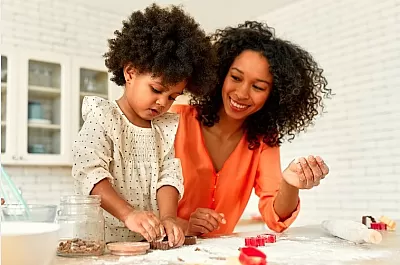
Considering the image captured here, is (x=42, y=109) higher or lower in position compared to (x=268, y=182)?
higher

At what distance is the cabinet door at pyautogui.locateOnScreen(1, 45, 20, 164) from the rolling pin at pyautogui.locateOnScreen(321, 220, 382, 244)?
7.18 feet

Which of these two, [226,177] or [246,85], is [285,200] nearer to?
[226,177]

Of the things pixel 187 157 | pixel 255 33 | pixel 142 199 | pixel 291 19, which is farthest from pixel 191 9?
pixel 142 199

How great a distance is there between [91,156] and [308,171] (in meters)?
0.53

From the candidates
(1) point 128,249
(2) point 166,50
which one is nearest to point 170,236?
(1) point 128,249

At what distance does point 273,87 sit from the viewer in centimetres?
159

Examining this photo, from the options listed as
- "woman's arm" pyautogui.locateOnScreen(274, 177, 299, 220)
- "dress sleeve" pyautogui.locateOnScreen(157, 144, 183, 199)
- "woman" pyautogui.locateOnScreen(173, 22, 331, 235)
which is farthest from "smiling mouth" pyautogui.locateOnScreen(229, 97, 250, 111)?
"dress sleeve" pyautogui.locateOnScreen(157, 144, 183, 199)

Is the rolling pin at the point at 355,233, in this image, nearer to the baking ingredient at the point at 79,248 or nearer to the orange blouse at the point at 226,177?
the orange blouse at the point at 226,177

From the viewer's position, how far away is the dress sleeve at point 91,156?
0.99 m

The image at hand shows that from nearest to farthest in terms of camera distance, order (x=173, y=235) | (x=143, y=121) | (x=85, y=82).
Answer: (x=173, y=235) < (x=143, y=121) < (x=85, y=82)

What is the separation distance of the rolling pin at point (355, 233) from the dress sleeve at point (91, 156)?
516mm

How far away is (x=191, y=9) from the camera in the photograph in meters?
3.46

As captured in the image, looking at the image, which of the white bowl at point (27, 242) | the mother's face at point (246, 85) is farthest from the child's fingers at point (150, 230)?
the mother's face at point (246, 85)

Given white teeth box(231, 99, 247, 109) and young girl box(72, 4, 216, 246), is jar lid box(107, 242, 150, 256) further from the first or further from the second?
white teeth box(231, 99, 247, 109)
